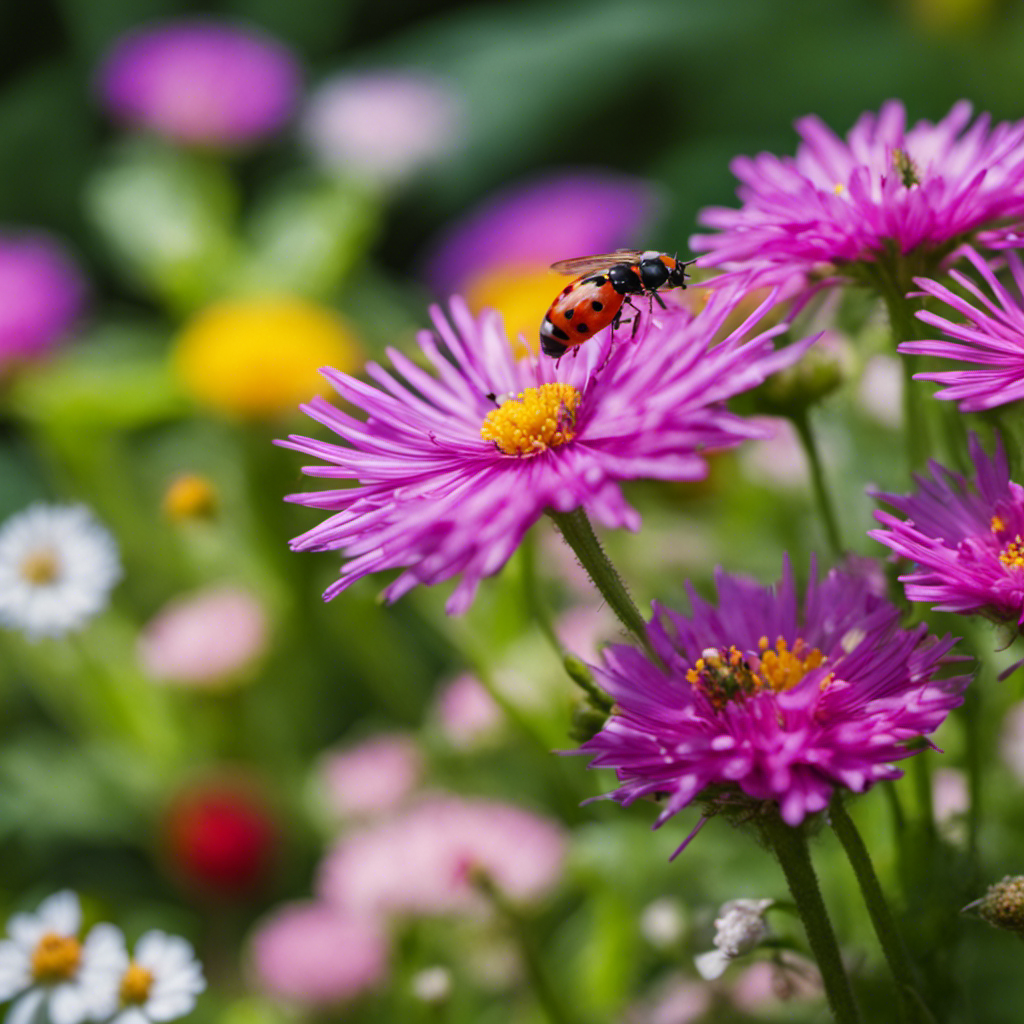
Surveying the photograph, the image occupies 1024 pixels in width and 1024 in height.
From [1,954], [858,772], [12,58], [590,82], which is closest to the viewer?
[858,772]

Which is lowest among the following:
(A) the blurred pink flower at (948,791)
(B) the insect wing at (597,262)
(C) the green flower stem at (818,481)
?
(A) the blurred pink flower at (948,791)

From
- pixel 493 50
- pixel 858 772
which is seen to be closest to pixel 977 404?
pixel 858 772

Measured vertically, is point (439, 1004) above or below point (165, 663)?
below

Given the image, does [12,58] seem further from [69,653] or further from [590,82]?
[69,653]

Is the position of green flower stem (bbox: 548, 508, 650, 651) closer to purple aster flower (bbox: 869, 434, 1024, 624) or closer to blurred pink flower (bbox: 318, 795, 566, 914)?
purple aster flower (bbox: 869, 434, 1024, 624)

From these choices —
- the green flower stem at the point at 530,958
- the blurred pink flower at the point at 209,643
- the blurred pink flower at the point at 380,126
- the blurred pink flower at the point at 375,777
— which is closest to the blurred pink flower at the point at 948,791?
the green flower stem at the point at 530,958

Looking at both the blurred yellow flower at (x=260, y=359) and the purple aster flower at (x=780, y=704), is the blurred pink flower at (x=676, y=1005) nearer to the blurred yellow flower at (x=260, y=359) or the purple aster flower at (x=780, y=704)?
the purple aster flower at (x=780, y=704)

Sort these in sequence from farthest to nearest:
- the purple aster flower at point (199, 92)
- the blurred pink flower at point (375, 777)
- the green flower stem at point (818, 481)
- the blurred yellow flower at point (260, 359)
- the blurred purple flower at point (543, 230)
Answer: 1. the purple aster flower at point (199, 92)
2. the blurred purple flower at point (543, 230)
3. the blurred yellow flower at point (260, 359)
4. the blurred pink flower at point (375, 777)
5. the green flower stem at point (818, 481)
